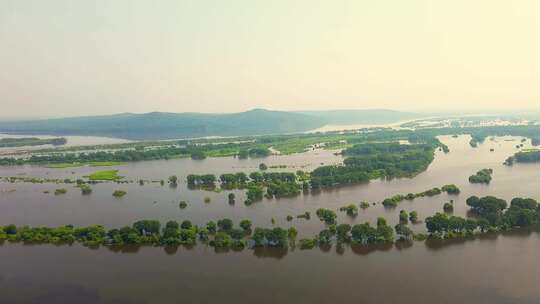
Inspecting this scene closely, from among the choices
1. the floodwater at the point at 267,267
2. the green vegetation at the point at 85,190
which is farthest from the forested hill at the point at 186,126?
the floodwater at the point at 267,267

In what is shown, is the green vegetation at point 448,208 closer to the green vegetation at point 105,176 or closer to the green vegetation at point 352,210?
the green vegetation at point 352,210

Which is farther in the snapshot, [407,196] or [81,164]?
[81,164]

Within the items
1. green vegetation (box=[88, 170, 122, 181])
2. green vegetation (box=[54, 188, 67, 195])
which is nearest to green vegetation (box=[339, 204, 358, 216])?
green vegetation (box=[54, 188, 67, 195])

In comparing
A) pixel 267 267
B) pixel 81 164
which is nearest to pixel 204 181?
pixel 267 267

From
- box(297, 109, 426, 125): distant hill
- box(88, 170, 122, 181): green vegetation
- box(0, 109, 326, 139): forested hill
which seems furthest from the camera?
box(297, 109, 426, 125): distant hill

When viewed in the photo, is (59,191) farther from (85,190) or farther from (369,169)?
(369,169)

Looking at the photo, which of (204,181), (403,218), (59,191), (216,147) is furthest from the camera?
(216,147)

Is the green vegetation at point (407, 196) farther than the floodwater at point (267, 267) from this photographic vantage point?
Yes

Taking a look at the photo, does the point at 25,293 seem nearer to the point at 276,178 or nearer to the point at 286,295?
the point at 286,295

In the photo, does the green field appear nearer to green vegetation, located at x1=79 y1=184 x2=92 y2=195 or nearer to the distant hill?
green vegetation, located at x1=79 y1=184 x2=92 y2=195
